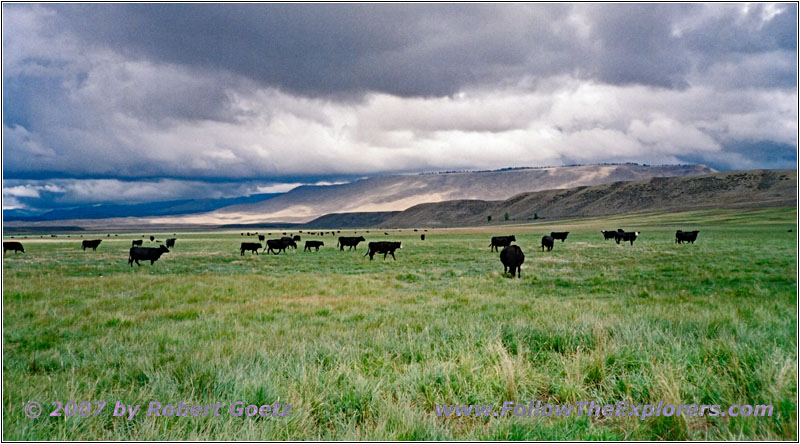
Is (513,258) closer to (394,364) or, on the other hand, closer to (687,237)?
(394,364)

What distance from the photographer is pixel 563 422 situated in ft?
14.3

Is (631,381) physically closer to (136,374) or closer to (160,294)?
(136,374)

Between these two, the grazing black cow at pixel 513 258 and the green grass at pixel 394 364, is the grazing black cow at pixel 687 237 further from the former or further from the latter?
the green grass at pixel 394 364

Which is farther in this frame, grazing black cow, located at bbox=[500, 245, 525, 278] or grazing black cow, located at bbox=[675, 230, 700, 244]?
grazing black cow, located at bbox=[675, 230, 700, 244]

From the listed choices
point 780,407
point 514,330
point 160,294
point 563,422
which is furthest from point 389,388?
point 160,294

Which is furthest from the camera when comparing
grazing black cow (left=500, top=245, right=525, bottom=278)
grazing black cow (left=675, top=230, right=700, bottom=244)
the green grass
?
grazing black cow (left=675, top=230, right=700, bottom=244)

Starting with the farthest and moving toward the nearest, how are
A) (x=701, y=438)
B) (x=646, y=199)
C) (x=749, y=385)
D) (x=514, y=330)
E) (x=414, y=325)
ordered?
(x=646, y=199), (x=414, y=325), (x=514, y=330), (x=749, y=385), (x=701, y=438)

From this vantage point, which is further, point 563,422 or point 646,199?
point 646,199

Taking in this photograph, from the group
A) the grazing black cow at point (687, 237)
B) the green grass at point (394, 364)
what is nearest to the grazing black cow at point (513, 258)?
the green grass at point (394, 364)

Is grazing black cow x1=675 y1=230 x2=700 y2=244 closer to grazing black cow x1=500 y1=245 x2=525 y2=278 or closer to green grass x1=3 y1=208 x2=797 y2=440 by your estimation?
grazing black cow x1=500 y1=245 x2=525 y2=278

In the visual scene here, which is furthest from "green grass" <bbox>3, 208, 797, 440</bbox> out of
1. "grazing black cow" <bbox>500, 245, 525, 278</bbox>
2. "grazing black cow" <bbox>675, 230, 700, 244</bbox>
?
"grazing black cow" <bbox>675, 230, 700, 244</bbox>

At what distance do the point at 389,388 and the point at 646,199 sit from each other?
224475mm

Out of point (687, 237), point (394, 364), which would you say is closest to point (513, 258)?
point (394, 364)

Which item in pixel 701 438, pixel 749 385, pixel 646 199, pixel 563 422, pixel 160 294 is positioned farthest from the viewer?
pixel 646 199
